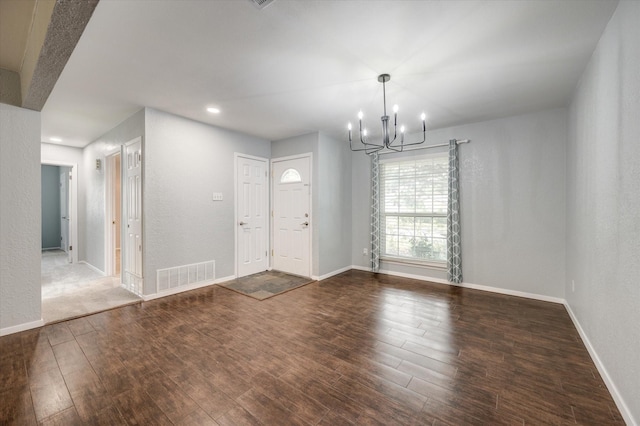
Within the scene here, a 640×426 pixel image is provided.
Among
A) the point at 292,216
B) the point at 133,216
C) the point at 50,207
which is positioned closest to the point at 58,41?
the point at 133,216

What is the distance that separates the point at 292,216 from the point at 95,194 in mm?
3975

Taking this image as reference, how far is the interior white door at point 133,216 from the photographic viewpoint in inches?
145

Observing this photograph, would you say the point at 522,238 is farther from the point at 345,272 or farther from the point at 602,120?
the point at 345,272

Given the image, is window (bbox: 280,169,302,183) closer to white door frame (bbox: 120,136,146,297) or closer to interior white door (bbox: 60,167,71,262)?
white door frame (bbox: 120,136,146,297)

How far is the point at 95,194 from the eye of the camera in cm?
524

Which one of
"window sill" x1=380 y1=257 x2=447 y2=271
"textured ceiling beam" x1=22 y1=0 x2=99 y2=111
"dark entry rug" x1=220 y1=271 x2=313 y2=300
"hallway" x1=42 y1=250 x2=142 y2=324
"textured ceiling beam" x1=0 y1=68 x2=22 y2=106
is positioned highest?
"textured ceiling beam" x1=0 y1=68 x2=22 y2=106

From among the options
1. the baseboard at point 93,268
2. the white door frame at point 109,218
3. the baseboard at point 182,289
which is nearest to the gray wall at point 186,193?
the baseboard at point 182,289

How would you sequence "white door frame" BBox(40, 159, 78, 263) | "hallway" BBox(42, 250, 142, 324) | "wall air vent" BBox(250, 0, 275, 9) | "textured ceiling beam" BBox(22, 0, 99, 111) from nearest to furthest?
"textured ceiling beam" BBox(22, 0, 99, 111), "wall air vent" BBox(250, 0, 275, 9), "hallway" BBox(42, 250, 142, 324), "white door frame" BBox(40, 159, 78, 263)

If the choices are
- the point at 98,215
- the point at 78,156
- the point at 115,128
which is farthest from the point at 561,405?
the point at 78,156

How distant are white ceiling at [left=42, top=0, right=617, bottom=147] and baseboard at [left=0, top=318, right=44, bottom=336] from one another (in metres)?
2.57

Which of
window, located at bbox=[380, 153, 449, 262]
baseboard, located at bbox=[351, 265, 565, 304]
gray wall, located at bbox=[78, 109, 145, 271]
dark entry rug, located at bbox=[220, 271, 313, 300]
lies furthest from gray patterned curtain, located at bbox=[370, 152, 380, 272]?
gray wall, located at bbox=[78, 109, 145, 271]

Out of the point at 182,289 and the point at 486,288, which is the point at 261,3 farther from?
the point at 486,288

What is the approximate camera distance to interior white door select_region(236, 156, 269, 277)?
4.74 meters

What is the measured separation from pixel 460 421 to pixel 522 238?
319 cm
